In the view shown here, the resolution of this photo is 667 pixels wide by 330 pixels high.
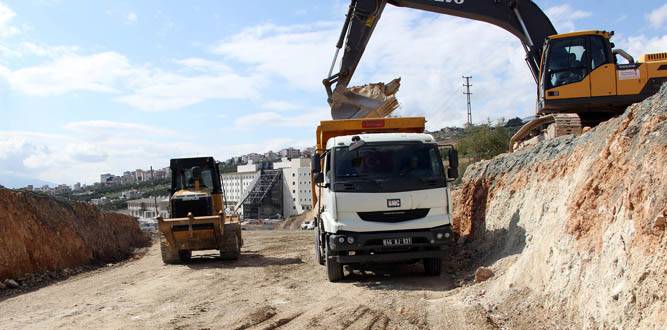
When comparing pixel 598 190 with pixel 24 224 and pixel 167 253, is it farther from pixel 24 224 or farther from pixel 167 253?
pixel 24 224

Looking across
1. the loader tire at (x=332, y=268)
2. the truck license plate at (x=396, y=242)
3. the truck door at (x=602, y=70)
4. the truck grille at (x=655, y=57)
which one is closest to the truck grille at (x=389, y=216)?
the truck license plate at (x=396, y=242)

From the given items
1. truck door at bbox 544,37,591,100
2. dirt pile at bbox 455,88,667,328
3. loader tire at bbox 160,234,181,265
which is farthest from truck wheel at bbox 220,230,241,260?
truck door at bbox 544,37,591,100

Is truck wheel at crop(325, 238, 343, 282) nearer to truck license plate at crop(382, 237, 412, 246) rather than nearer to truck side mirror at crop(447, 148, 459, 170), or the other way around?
truck license plate at crop(382, 237, 412, 246)

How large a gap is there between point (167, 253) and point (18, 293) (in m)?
3.87

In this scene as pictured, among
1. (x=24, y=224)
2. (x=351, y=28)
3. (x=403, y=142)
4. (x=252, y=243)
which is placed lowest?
(x=252, y=243)

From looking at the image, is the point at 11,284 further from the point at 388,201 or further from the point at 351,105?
the point at 351,105

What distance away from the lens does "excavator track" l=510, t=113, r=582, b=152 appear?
43.9ft

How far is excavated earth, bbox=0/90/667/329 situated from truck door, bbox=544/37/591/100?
7.31 feet

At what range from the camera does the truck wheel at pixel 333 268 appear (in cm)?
1084

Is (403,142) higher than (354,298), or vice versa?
(403,142)

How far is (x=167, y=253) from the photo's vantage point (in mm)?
15586

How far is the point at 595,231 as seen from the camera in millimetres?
6926

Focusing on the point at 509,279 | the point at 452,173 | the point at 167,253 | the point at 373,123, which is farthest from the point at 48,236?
the point at 509,279

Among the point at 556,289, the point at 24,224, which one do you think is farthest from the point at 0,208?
the point at 556,289
